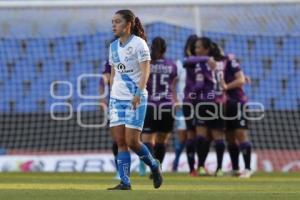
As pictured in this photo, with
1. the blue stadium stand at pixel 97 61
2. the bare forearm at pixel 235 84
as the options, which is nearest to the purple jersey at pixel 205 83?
the bare forearm at pixel 235 84

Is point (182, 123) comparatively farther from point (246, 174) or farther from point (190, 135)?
point (246, 174)

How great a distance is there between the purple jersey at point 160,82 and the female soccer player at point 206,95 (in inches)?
14.0

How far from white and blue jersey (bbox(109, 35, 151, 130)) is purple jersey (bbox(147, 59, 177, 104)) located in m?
4.53

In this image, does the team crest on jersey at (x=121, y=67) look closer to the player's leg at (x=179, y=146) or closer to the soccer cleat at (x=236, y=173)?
the soccer cleat at (x=236, y=173)

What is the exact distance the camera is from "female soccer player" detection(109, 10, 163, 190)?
9578mm

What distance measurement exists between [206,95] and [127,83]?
4.91 meters

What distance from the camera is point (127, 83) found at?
966cm

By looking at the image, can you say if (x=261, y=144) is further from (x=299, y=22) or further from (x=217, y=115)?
(x=217, y=115)

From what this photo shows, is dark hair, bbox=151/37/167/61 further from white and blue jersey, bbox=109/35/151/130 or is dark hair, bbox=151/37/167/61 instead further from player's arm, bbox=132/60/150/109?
player's arm, bbox=132/60/150/109

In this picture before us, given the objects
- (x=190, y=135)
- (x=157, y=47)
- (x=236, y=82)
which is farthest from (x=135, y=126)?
(x=190, y=135)

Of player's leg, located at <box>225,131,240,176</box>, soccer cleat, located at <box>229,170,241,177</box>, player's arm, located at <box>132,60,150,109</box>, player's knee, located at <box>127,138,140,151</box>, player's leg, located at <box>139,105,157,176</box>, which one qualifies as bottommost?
soccer cleat, located at <box>229,170,241,177</box>

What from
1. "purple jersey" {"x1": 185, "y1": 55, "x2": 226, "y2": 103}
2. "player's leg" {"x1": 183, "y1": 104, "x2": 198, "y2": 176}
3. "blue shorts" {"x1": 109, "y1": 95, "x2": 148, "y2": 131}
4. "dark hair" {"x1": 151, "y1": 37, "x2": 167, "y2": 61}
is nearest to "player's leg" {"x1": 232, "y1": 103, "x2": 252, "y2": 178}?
"purple jersey" {"x1": 185, "y1": 55, "x2": 226, "y2": 103}

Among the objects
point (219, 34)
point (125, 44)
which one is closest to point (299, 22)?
point (219, 34)

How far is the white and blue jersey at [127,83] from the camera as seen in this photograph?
9602 millimetres
